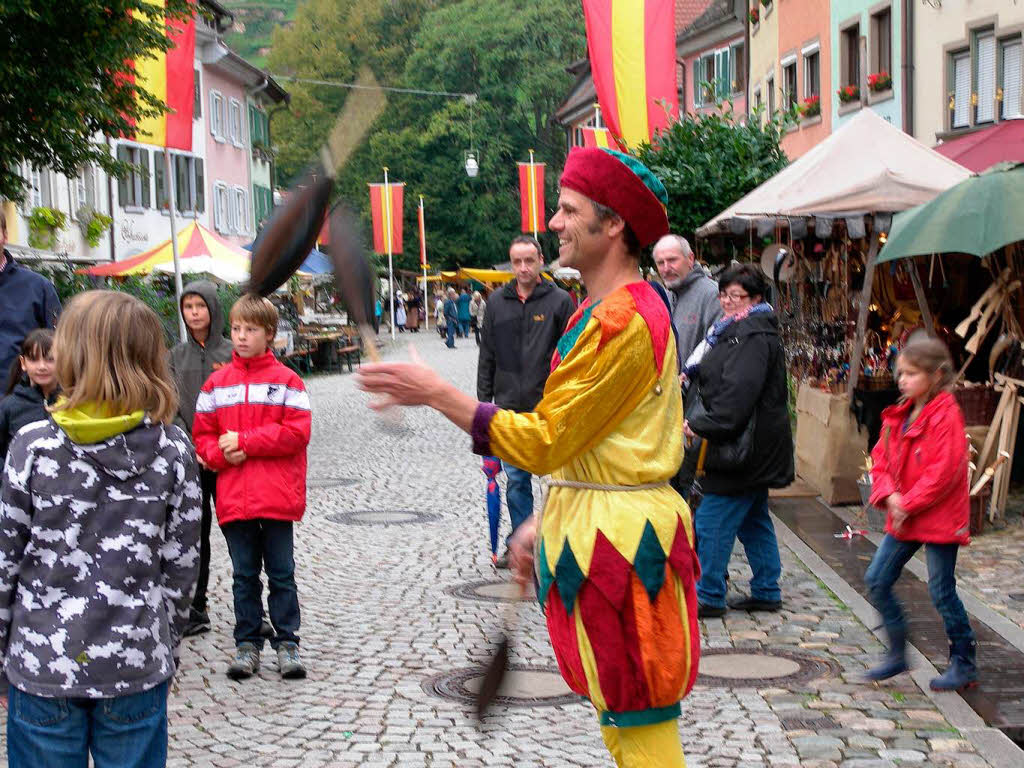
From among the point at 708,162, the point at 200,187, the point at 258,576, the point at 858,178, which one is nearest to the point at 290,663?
the point at 258,576

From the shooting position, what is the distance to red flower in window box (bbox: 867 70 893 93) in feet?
80.0

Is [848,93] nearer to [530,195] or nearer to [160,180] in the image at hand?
[530,195]

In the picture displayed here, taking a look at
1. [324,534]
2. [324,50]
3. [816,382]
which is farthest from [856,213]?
[324,50]

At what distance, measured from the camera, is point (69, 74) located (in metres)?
13.3

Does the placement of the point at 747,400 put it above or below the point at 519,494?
above

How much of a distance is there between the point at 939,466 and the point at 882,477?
338mm

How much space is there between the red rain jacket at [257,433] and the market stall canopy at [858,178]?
6.13 metres

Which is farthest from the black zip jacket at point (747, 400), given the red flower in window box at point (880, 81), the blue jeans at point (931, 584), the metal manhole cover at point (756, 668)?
the red flower in window box at point (880, 81)

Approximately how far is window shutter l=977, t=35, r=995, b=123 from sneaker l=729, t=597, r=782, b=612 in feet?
51.7

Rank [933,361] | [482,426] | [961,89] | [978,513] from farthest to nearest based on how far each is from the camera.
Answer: [961,89]
[978,513]
[933,361]
[482,426]

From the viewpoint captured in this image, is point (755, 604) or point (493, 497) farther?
point (493, 497)

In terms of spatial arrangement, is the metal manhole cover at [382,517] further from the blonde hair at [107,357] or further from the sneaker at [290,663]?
the blonde hair at [107,357]

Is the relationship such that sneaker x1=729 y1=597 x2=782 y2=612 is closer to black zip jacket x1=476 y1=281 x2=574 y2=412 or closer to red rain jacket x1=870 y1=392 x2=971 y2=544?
red rain jacket x1=870 y1=392 x2=971 y2=544

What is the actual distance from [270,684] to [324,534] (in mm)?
4123
